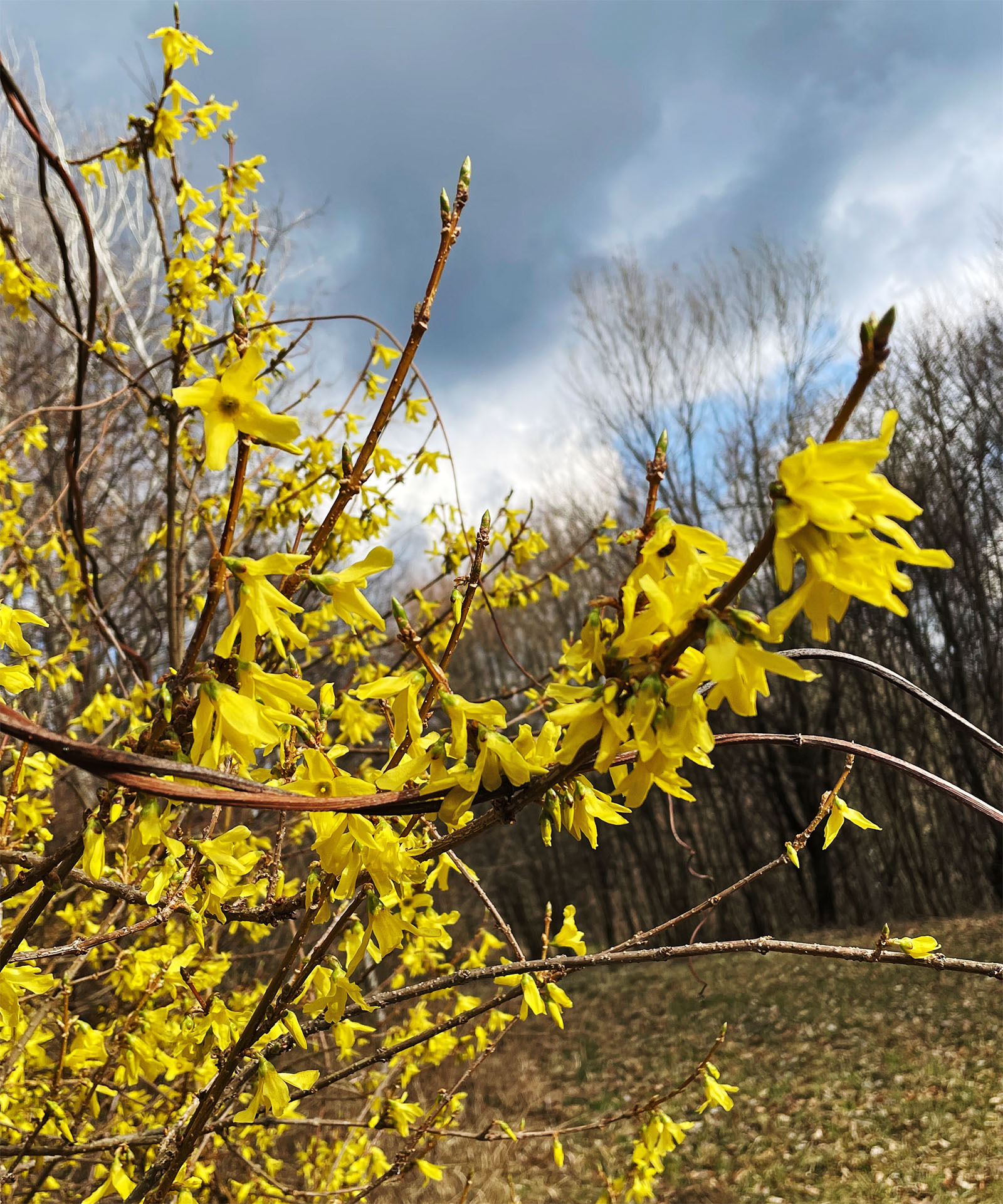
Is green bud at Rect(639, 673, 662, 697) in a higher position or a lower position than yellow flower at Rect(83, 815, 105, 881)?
higher

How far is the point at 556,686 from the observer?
2.17ft

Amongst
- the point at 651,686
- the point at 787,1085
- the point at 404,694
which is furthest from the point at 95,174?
the point at 787,1085

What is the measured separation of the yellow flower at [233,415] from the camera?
63 cm

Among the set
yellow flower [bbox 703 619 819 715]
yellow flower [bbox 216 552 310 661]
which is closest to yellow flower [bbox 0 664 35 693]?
yellow flower [bbox 216 552 310 661]

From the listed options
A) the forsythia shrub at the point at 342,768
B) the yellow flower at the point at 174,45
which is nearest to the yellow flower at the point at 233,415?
the forsythia shrub at the point at 342,768

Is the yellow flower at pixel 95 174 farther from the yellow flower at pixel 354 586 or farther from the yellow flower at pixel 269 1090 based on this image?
the yellow flower at pixel 269 1090

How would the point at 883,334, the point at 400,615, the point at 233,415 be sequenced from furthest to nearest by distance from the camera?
the point at 400,615, the point at 233,415, the point at 883,334

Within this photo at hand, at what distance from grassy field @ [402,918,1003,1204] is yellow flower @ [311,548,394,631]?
3580 millimetres

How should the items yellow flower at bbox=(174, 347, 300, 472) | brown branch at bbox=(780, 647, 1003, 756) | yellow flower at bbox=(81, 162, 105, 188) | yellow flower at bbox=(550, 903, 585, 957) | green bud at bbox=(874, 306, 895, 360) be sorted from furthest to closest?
yellow flower at bbox=(81, 162, 105, 188)
yellow flower at bbox=(550, 903, 585, 957)
brown branch at bbox=(780, 647, 1003, 756)
yellow flower at bbox=(174, 347, 300, 472)
green bud at bbox=(874, 306, 895, 360)

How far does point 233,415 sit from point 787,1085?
336 inches

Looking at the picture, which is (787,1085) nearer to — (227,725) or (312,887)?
(312,887)

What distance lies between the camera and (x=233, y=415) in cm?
65

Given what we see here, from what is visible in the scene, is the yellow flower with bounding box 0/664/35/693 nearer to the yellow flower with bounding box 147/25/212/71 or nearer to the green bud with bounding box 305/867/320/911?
the green bud with bounding box 305/867/320/911

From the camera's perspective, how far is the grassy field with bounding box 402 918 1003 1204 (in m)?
5.46
